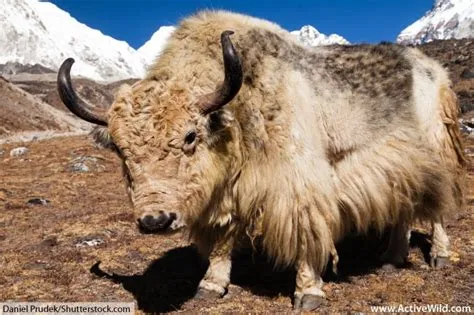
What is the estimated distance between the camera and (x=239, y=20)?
5.25 metres

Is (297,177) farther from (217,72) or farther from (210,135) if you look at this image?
(217,72)

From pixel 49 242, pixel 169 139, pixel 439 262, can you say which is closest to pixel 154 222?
pixel 169 139

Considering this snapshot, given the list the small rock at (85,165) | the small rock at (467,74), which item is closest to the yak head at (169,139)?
the small rock at (85,165)

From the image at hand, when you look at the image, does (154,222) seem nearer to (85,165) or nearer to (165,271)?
(165,271)

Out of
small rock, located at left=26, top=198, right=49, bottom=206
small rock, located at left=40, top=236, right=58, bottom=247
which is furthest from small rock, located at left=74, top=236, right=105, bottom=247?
small rock, located at left=26, top=198, right=49, bottom=206

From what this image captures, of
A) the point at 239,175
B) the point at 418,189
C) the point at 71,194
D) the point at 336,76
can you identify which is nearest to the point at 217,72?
the point at 239,175

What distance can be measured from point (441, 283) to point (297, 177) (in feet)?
6.23

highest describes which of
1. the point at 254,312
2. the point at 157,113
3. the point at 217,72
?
the point at 217,72

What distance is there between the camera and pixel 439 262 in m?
5.82

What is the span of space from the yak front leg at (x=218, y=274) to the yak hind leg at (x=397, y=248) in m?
1.80

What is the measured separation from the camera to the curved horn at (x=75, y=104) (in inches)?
176

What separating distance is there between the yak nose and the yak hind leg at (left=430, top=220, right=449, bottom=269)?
11.1 feet

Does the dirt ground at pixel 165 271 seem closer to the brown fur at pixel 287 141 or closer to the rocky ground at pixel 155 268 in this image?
the rocky ground at pixel 155 268

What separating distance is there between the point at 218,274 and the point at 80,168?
1129 cm
